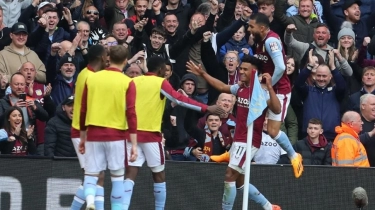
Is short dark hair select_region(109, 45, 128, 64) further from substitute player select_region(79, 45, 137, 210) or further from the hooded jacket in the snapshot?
the hooded jacket

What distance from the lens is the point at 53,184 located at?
17.6 meters

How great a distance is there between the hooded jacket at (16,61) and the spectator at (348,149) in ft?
17.1

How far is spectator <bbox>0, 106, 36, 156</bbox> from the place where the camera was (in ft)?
60.6

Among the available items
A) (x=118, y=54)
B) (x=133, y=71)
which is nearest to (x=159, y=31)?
(x=133, y=71)

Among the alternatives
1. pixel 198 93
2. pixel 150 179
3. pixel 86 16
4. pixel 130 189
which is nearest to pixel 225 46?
pixel 198 93

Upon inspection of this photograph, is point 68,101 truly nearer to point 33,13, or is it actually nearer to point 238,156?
point 238,156

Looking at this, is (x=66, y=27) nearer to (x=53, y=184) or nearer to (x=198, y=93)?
(x=198, y=93)

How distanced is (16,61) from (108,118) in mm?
5420

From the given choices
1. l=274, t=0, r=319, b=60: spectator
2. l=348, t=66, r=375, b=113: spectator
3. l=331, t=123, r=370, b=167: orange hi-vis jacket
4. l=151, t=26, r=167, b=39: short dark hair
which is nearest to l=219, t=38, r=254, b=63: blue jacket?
l=274, t=0, r=319, b=60: spectator

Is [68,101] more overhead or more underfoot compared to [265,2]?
more underfoot

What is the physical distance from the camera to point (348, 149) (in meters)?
18.5

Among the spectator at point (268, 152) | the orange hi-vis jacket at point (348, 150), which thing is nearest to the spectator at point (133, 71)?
the spectator at point (268, 152)

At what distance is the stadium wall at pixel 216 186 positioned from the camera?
58.0 ft

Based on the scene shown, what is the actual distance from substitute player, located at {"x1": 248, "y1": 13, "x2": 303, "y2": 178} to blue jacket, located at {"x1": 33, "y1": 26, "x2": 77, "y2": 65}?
550cm
